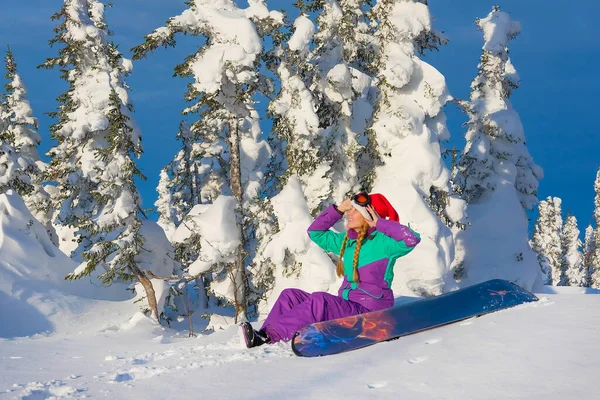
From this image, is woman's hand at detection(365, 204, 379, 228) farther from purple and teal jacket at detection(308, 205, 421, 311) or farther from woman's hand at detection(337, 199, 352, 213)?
woman's hand at detection(337, 199, 352, 213)

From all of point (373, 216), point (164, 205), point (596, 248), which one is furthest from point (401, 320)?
point (596, 248)

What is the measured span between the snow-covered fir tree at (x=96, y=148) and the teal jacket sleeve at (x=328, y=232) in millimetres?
A: 10290

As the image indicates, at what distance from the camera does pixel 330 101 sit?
1539cm

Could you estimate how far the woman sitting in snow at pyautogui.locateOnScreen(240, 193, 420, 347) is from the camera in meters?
5.46

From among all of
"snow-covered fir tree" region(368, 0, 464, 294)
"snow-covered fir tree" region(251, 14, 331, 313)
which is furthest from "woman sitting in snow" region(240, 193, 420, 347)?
"snow-covered fir tree" region(368, 0, 464, 294)

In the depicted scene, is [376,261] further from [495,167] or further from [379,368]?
[495,167]

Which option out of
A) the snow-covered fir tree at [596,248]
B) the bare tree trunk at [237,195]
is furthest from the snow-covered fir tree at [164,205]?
the snow-covered fir tree at [596,248]

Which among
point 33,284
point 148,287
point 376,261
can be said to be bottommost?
point 376,261

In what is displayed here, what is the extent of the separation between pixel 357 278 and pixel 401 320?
81cm

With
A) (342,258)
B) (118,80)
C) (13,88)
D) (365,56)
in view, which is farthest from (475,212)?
(13,88)

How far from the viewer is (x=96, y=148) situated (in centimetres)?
1770

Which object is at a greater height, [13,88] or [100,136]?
[13,88]

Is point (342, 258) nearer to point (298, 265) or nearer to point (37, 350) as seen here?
point (37, 350)

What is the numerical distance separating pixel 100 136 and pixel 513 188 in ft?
57.1
